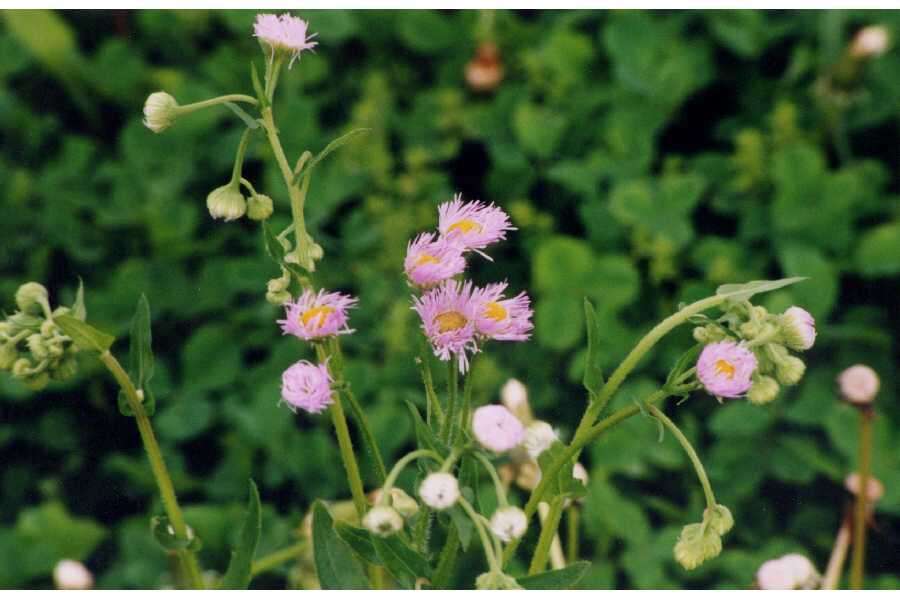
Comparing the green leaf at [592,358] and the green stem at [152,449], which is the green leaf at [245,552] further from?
the green leaf at [592,358]

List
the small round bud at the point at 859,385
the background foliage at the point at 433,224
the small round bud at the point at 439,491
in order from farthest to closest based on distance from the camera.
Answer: the background foliage at the point at 433,224
the small round bud at the point at 859,385
the small round bud at the point at 439,491

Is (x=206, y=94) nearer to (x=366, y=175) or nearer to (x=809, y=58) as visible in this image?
(x=366, y=175)

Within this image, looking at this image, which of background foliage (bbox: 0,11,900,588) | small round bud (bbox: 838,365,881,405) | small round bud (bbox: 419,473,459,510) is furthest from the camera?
background foliage (bbox: 0,11,900,588)

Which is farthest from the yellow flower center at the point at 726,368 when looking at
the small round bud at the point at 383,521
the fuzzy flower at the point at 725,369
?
the small round bud at the point at 383,521

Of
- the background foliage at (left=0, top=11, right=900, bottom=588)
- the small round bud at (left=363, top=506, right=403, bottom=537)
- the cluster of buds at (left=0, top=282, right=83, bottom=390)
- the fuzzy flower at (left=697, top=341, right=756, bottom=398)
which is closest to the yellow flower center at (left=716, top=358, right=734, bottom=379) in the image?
the fuzzy flower at (left=697, top=341, right=756, bottom=398)

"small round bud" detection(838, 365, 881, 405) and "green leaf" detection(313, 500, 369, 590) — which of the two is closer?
"green leaf" detection(313, 500, 369, 590)

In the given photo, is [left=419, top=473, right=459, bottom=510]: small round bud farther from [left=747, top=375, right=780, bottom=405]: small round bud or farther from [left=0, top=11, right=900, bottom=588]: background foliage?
Answer: [left=0, top=11, right=900, bottom=588]: background foliage
